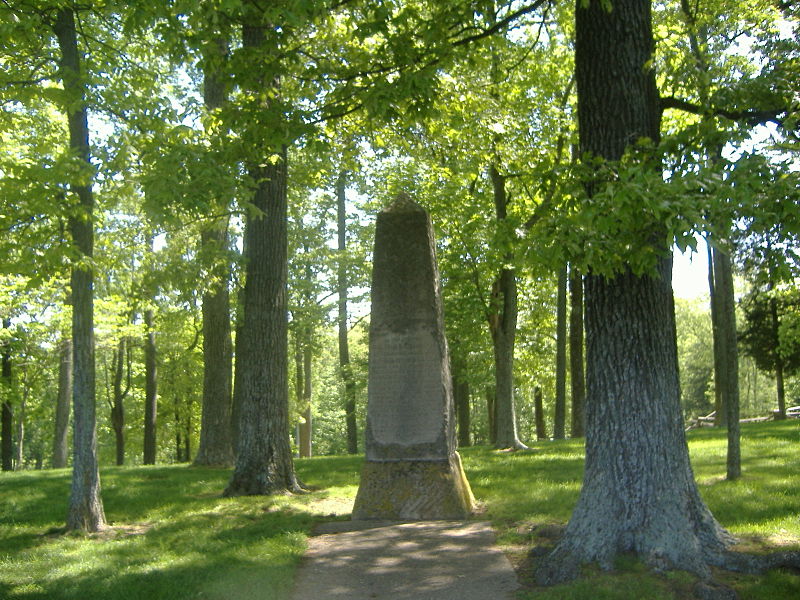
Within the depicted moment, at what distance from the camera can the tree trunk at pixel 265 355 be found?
467 inches

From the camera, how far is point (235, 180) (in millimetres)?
8320

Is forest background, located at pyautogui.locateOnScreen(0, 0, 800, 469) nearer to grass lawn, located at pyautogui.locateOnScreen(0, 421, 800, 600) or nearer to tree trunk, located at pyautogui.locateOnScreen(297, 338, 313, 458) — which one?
grass lawn, located at pyautogui.locateOnScreen(0, 421, 800, 600)

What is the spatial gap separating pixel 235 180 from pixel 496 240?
3179 mm

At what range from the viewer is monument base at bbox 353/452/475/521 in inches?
375

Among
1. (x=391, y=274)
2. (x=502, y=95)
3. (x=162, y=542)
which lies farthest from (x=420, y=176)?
(x=162, y=542)

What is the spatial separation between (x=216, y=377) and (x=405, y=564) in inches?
378

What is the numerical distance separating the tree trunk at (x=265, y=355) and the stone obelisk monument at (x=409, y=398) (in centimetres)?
254

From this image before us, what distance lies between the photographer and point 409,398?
9883mm

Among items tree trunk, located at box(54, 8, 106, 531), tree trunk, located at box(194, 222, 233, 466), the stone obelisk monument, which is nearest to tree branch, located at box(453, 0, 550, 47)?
the stone obelisk monument

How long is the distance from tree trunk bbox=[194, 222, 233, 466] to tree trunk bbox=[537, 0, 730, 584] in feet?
34.7

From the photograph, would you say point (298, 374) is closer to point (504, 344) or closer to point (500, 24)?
point (504, 344)

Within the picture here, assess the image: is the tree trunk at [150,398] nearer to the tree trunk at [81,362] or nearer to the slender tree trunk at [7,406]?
the slender tree trunk at [7,406]

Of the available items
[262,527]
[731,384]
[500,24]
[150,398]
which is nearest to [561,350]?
[731,384]

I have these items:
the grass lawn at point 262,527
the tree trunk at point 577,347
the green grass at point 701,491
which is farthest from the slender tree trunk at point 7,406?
the tree trunk at point 577,347
